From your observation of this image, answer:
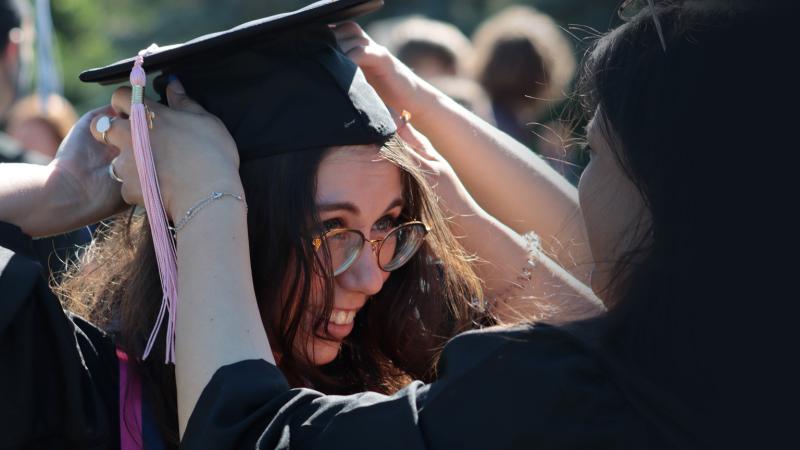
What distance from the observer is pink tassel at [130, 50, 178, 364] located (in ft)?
6.42

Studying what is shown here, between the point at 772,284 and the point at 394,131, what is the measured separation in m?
1.11

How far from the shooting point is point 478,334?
1661 mm

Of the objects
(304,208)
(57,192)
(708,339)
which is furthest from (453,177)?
(708,339)

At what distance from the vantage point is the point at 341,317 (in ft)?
7.80

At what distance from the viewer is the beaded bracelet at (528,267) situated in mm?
2586

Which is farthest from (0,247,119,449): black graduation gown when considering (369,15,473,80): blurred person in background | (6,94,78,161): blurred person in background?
(6,94,78,161): blurred person in background

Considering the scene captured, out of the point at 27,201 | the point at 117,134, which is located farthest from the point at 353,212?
the point at 27,201

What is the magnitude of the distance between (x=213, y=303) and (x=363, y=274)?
0.59 metres

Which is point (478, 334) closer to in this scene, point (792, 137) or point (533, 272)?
point (792, 137)

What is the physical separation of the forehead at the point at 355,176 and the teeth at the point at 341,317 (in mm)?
261

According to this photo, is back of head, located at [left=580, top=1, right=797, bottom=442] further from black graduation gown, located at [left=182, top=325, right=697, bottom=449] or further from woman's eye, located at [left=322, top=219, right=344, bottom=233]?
woman's eye, located at [left=322, top=219, right=344, bottom=233]

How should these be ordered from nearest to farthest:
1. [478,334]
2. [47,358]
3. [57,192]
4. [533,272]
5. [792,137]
Result: [792,137] → [478,334] → [47,358] → [57,192] → [533,272]

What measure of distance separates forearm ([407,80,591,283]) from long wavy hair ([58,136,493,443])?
204 mm

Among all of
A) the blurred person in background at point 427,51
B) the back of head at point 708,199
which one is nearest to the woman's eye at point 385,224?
the back of head at point 708,199
